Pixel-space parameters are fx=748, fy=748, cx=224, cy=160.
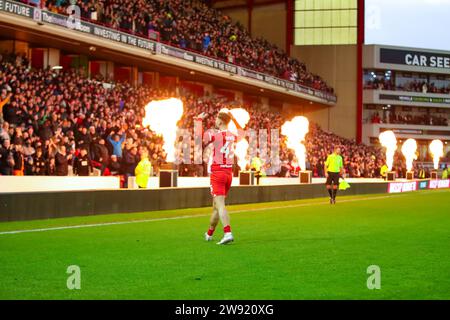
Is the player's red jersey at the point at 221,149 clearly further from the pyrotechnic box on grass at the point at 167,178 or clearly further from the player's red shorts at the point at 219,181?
the pyrotechnic box on grass at the point at 167,178

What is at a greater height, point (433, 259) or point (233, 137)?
point (233, 137)

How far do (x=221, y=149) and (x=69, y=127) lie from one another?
15.3 metres

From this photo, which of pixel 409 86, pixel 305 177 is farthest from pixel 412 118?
pixel 305 177

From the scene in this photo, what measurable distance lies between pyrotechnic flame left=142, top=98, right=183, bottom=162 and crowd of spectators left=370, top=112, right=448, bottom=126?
52860 mm

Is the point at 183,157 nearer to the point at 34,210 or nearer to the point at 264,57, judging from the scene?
the point at 34,210

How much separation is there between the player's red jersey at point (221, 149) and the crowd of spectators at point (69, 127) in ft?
32.0

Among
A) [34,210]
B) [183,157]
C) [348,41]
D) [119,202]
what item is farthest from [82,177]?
[348,41]

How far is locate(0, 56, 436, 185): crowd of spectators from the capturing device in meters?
23.0

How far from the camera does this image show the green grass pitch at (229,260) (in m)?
7.40

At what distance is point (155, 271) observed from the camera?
8.77 m

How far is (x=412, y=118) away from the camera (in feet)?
268

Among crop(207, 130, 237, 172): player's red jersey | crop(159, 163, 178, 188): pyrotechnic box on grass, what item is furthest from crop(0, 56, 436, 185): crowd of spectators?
crop(207, 130, 237, 172): player's red jersey

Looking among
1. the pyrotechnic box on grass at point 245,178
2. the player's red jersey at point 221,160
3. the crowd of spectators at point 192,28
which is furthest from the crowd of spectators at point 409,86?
the player's red jersey at point 221,160

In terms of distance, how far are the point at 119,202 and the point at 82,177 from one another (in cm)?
427
